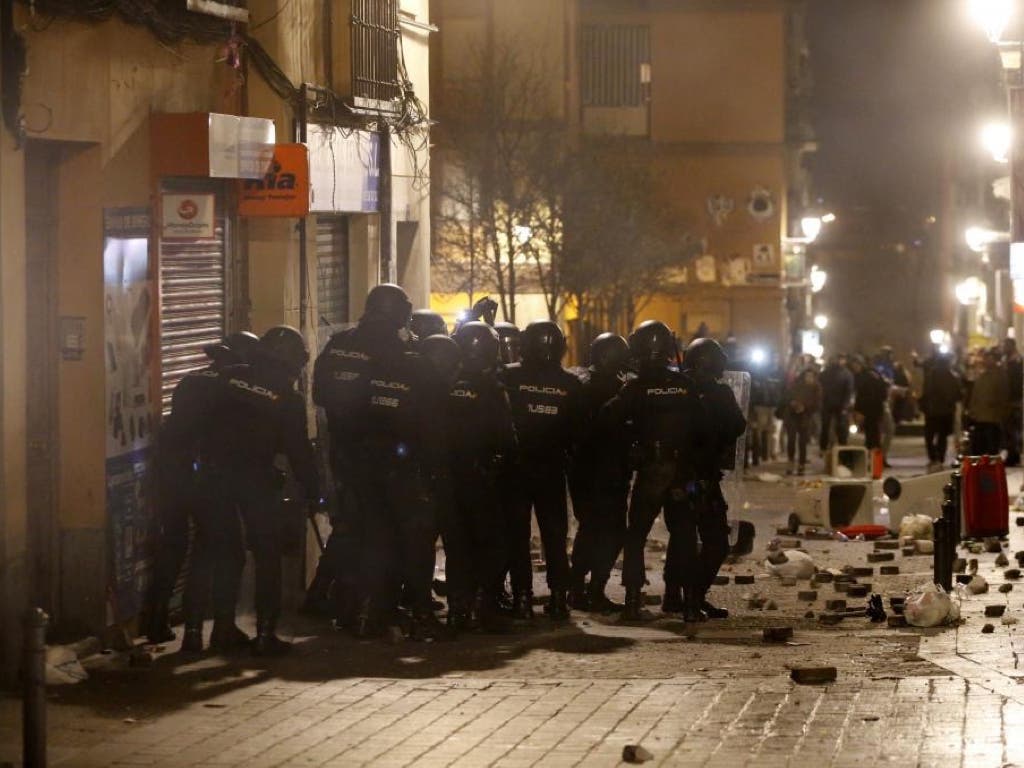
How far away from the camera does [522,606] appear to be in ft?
42.2

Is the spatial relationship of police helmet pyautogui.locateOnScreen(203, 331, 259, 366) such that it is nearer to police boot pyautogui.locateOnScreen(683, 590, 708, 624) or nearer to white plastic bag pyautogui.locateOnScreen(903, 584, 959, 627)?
police boot pyautogui.locateOnScreen(683, 590, 708, 624)

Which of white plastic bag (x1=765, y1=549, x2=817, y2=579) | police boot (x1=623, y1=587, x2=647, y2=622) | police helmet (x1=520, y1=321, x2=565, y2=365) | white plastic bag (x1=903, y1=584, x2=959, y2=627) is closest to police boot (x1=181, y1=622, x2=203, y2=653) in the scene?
police helmet (x1=520, y1=321, x2=565, y2=365)

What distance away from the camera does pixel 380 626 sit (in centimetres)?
1172

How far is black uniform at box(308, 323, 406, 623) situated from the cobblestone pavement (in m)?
0.73

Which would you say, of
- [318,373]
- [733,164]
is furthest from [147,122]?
[733,164]

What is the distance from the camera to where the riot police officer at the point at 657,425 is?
41.4 ft

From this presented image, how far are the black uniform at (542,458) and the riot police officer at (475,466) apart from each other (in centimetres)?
47

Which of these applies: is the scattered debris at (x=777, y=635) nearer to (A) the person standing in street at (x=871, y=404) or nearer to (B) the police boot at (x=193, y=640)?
(B) the police boot at (x=193, y=640)

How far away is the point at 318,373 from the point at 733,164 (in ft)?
138

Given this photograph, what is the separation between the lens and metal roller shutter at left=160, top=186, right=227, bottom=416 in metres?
12.1

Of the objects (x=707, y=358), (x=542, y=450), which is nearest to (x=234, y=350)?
(x=542, y=450)

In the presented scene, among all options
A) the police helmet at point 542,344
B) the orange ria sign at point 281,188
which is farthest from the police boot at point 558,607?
the orange ria sign at point 281,188

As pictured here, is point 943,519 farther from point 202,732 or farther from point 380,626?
point 202,732

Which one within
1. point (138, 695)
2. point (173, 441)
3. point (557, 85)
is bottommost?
point (138, 695)
